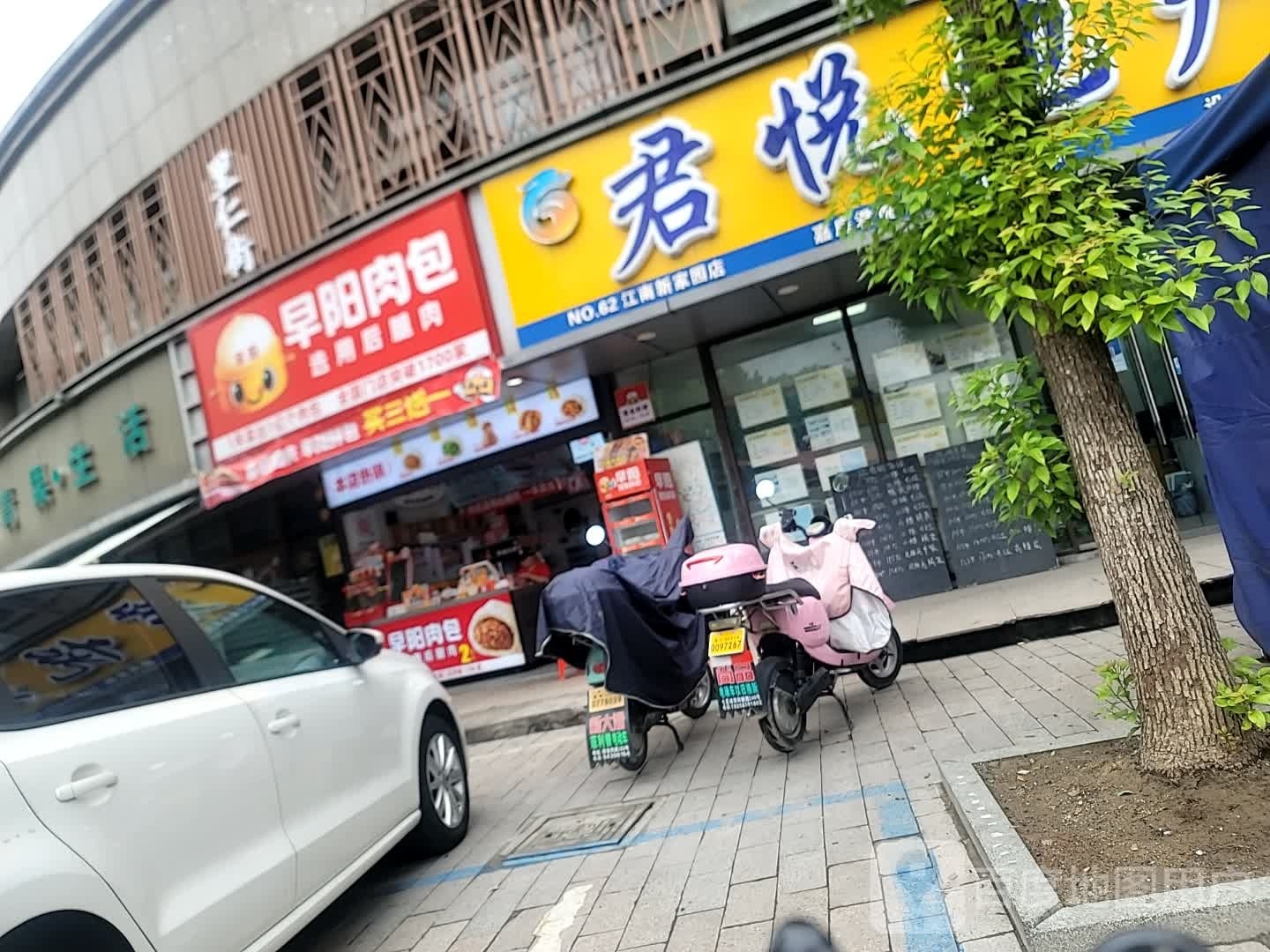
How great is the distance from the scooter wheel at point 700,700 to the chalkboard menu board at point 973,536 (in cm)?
365

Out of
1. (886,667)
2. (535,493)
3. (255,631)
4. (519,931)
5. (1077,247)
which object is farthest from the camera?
(535,493)

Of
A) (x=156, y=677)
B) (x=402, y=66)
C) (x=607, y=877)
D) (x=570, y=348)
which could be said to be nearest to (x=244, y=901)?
(x=156, y=677)

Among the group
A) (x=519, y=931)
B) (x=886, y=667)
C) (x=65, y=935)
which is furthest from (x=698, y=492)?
(x=65, y=935)

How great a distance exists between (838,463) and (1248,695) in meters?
6.21

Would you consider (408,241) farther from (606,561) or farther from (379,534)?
(606,561)

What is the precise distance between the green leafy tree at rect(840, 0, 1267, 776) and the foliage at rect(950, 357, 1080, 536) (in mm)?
166

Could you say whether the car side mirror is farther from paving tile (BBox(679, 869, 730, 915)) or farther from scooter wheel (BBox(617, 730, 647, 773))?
paving tile (BBox(679, 869, 730, 915))

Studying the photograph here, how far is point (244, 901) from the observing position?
3.00 m

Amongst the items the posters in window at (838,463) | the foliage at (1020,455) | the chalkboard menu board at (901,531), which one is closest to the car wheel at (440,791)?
the foliage at (1020,455)

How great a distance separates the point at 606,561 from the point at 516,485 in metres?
5.33

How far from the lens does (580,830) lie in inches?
181

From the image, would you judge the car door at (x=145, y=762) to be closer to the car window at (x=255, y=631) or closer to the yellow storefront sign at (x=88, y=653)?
the yellow storefront sign at (x=88, y=653)

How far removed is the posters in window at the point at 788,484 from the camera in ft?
30.5

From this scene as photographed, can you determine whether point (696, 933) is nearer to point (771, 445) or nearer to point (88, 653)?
point (88, 653)
